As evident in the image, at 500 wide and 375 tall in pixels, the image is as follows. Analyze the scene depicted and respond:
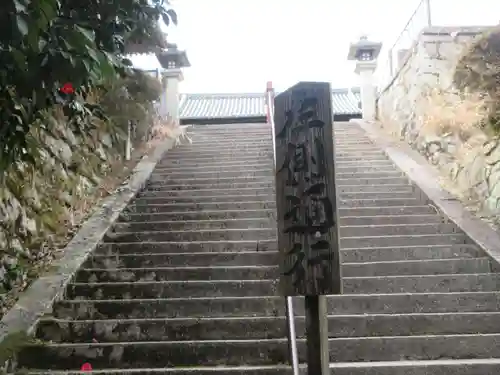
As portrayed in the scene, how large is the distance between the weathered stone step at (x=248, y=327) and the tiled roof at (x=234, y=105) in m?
12.9

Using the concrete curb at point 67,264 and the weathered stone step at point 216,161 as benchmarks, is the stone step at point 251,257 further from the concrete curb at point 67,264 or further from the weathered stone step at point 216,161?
the weathered stone step at point 216,161

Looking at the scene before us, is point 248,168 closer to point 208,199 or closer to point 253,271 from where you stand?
point 208,199

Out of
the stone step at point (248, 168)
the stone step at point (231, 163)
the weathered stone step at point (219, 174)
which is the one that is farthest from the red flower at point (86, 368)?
the stone step at point (231, 163)

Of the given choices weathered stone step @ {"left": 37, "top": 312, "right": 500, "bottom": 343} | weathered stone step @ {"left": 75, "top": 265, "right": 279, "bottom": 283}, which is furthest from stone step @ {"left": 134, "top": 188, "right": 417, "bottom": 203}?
weathered stone step @ {"left": 37, "top": 312, "right": 500, "bottom": 343}

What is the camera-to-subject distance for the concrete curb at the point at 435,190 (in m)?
5.25

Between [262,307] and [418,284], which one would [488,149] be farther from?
[262,307]

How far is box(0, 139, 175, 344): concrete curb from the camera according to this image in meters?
4.07

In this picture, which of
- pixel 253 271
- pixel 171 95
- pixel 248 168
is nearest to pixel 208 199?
pixel 248 168

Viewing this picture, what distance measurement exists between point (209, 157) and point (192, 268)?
4180 millimetres

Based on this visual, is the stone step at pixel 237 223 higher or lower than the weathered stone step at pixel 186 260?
higher

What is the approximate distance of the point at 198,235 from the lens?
19.0 ft

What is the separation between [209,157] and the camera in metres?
9.00

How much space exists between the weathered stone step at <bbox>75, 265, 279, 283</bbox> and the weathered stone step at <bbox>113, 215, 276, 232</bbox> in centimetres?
105

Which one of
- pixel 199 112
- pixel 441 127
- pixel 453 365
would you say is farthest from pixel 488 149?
pixel 199 112
